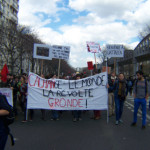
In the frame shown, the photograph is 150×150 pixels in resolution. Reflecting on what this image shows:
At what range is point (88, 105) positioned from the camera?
7082 mm

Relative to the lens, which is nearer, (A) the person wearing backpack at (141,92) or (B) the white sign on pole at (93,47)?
(A) the person wearing backpack at (141,92)

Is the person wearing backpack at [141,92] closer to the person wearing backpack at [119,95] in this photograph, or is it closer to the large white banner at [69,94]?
the person wearing backpack at [119,95]

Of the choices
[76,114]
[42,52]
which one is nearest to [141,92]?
[76,114]

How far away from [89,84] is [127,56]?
2290 inches

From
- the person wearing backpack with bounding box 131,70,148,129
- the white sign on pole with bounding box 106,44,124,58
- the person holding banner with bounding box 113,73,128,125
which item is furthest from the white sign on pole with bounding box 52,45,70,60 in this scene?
the person wearing backpack with bounding box 131,70,148,129

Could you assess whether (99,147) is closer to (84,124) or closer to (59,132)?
(59,132)

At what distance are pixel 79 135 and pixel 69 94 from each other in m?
2.01

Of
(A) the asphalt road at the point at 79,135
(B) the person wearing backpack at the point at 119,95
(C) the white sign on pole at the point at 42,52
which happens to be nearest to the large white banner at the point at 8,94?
(A) the asphalt road at the point at 79,135

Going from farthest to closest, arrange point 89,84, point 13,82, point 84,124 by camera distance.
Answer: point 13,82
point 89,84
point 84,124

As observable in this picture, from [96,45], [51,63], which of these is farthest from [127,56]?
[96,45]

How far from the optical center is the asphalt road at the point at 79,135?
4625mm

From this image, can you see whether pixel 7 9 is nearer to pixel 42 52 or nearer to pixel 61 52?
pixel 61 52

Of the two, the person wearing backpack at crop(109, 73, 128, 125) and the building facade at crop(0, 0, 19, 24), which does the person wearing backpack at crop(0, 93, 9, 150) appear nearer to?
the person wearing backpack at crop(109, 73, 128, 125)

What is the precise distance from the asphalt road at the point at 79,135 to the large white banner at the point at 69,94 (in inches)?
23.3
